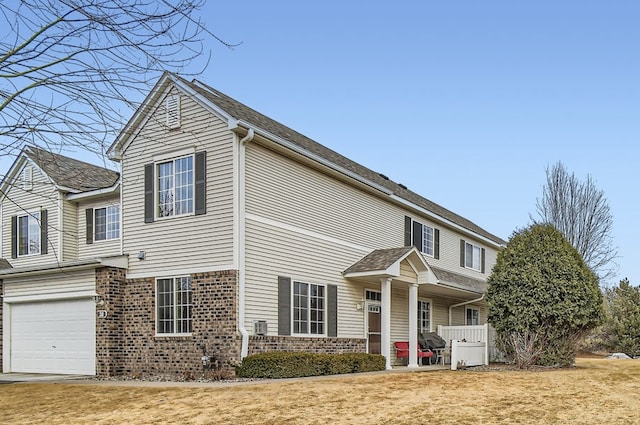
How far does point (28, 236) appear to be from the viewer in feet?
72.9

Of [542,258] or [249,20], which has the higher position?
[249,20]

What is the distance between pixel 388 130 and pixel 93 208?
9.69 metres

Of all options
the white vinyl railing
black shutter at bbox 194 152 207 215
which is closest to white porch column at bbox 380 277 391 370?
the white vinyl railing

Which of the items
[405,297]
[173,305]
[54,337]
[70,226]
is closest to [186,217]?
[173,305]

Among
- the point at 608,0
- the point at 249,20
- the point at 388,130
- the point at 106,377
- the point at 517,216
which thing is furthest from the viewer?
the point at 517,216

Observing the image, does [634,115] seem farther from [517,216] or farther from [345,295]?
[517,216]

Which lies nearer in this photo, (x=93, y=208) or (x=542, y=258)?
(x=542, y=258)

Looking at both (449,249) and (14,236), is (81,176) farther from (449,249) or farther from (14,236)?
(449,249)

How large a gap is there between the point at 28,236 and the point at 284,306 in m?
10.7

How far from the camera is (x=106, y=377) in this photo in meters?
16.5

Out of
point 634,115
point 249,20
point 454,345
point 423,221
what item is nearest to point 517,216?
point 423,221

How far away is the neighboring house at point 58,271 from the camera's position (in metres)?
17.6

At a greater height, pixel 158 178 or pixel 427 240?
pixel 158 178

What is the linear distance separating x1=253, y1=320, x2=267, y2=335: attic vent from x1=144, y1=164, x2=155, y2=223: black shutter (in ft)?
13.2
